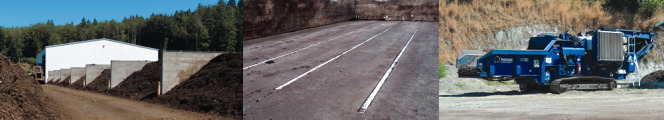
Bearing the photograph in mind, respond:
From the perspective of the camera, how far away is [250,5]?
3363mm

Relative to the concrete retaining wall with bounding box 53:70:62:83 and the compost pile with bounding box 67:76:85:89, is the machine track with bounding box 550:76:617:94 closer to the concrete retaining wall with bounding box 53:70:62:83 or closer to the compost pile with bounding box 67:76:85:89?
the compost pile with bounding box 67:76:85:89

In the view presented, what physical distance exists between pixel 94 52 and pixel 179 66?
2206 cm

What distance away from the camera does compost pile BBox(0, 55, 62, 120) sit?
13.7 metres

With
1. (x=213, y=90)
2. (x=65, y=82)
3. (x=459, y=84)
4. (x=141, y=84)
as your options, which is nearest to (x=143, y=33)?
(x=141, y=84)

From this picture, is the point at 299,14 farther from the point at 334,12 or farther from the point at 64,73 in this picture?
the point at 64,73

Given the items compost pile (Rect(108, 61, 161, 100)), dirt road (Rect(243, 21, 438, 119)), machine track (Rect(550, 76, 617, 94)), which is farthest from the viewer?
compost pile (Rect(108, 61, 161, 100))

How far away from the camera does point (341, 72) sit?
309 cm

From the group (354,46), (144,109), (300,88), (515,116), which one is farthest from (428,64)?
(144,109)

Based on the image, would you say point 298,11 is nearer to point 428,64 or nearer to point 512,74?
point 428,64

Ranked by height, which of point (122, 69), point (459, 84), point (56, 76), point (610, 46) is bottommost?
point (56, 76)

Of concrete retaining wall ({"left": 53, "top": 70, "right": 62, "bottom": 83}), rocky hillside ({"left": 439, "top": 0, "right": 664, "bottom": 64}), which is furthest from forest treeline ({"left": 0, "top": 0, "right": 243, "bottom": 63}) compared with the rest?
rocky hillside ({"left": 439, "top": 0, "right": 664, "bottom": 64})

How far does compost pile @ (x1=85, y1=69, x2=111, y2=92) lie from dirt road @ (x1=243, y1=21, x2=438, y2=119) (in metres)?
36.1

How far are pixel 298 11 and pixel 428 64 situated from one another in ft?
3.00

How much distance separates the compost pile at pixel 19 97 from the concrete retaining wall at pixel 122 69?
16.0 metres
